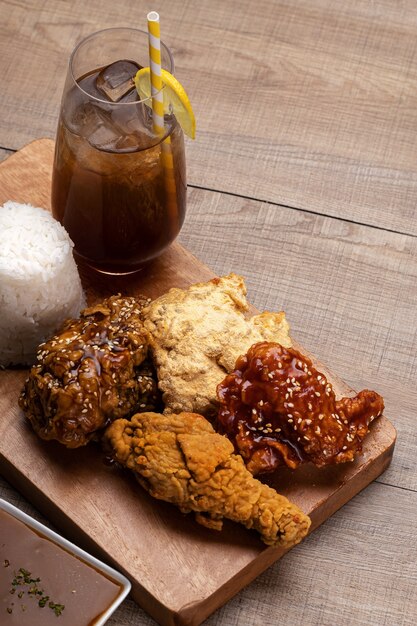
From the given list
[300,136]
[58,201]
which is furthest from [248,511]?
[300,136]

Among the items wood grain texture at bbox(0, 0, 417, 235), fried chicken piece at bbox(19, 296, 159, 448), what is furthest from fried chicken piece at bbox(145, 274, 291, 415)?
wood grain texture at bbox(0, 0, 417, 235)

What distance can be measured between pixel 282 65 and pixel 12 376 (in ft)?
5.43

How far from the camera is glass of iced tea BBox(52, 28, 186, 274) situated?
9.80ft

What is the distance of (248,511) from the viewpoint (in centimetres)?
278

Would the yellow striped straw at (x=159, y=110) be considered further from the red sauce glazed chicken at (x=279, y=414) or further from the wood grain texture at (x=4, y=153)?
the wood grain texture at (x=4, y=153)

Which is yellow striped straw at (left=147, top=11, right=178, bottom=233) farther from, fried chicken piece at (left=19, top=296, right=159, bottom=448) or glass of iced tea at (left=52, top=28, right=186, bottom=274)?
fried chicken piece at (left=19, top=296, right=159, bottom=448)

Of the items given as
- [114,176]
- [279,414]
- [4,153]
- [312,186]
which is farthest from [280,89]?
[279,414]

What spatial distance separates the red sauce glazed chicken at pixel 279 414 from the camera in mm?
2881

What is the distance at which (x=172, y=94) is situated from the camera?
2947 millimetres

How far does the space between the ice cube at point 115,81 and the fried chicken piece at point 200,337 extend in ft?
1.86

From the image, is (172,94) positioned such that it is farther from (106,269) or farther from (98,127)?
(106,269)

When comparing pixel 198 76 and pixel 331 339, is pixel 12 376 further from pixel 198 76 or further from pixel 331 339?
pixel 198 76

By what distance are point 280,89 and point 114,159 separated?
123 centimetres

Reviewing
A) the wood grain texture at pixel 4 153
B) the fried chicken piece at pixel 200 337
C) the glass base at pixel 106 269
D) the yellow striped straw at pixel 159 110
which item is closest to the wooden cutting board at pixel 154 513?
the fried chicken piece at pixel 200 337
